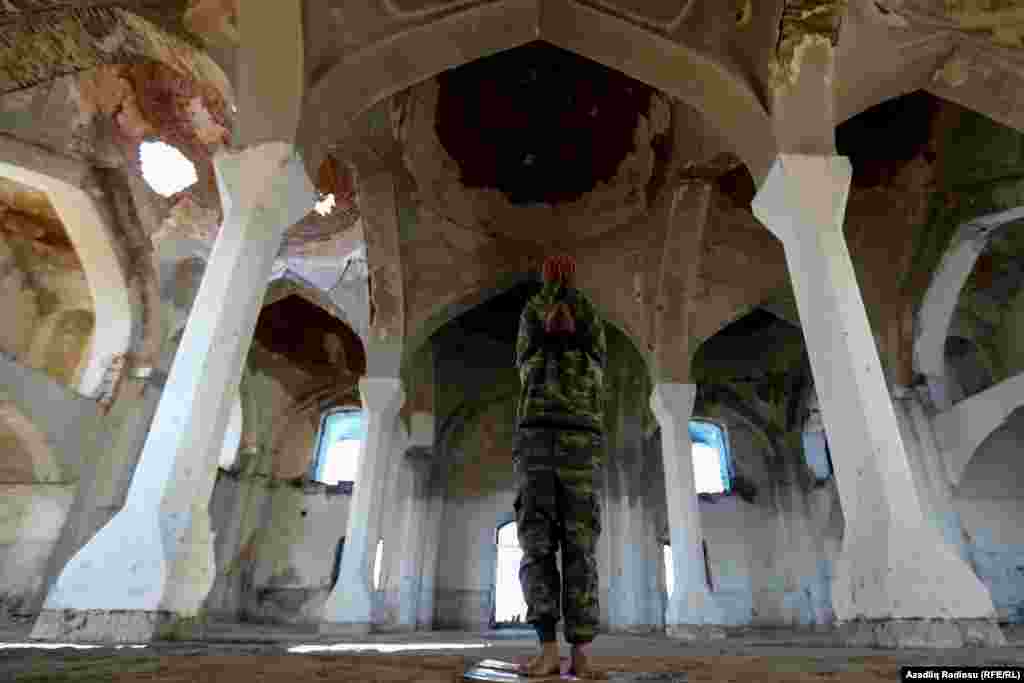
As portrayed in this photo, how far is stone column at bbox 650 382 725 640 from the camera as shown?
670 cm

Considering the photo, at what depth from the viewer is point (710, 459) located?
1292 centimetres

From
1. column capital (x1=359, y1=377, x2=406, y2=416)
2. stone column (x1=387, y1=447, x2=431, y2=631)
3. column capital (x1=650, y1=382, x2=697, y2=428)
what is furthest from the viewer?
stone column (x1=387, y1=447, x2=431, y2=631)

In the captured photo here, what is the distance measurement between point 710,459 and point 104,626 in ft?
38.8

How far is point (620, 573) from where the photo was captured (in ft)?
35.8

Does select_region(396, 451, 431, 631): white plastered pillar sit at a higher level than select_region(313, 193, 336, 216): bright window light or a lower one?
lower

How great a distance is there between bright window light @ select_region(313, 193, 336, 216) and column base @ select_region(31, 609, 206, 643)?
778cm

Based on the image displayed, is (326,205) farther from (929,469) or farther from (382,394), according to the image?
(929,469)

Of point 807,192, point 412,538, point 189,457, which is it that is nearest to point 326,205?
point 412,538

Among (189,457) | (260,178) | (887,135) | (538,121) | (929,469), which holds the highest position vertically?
(538,121)

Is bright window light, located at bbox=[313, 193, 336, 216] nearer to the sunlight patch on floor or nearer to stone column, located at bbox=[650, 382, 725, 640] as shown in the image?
stone column, located at bbox=[650, 382, 725, 640]

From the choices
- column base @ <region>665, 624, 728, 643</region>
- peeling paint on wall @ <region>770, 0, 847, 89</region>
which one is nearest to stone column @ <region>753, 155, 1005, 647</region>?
peeling paint on wall @ <region>770, 0, 847, 89</region>

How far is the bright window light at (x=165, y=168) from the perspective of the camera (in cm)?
917

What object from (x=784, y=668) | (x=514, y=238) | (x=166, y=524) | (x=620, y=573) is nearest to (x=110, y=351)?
(x=514, y=238)

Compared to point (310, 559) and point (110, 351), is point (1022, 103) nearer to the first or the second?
point (110, 351)
